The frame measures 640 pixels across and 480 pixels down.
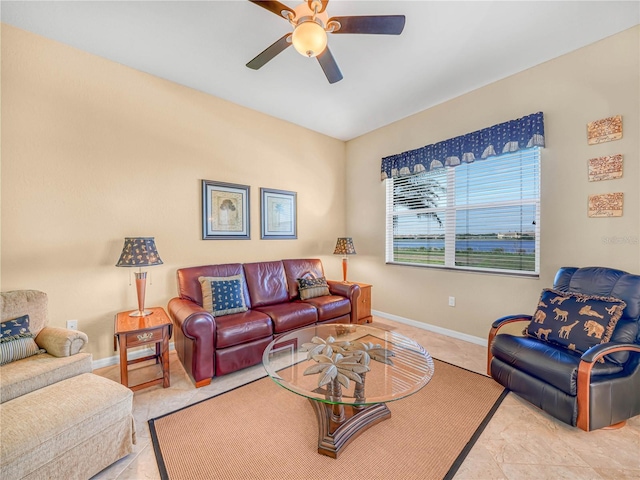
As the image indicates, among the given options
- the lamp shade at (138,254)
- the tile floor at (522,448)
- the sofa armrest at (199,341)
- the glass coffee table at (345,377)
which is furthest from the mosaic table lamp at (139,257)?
the glass coffee table at (345,377)

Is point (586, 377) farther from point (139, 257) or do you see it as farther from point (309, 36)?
point (139, 257)

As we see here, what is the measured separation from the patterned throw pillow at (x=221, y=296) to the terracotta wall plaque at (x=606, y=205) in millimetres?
3380

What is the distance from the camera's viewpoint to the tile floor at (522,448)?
1.48 meters

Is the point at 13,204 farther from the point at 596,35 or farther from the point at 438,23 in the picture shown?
the point at 596,35

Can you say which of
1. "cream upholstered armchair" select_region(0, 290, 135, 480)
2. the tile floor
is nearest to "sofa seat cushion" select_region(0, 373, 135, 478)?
"cream upholstered armchair" select_region(0, 290, 135, 480)

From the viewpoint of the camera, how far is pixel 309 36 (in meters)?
1.60

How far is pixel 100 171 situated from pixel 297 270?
233 cm

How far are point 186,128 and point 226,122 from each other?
1.63 ft

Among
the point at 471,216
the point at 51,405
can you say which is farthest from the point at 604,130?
the point at 51,405

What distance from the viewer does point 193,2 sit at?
1964 mm

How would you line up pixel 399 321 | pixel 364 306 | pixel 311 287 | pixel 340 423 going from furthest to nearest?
pixel 399 321
pixel 364 306
pixel 311 287
pixel 340 423

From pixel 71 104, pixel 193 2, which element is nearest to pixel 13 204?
pixel 71 104

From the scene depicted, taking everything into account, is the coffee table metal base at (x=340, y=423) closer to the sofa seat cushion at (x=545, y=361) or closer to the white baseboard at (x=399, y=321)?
the sofa seat cushion at (x=545, y=361)

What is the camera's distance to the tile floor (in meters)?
1.48
